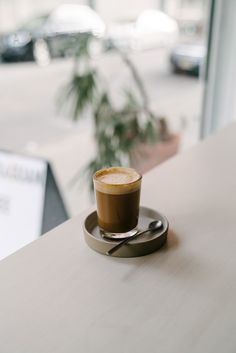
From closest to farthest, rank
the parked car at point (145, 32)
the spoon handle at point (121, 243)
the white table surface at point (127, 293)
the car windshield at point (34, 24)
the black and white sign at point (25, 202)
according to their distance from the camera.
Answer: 1. the white table surface at point (127, 293)
2. the spoon handle at point (121, 243)
3. the black and white sign at point (25, 202)
4. the car windshield at point (34, 24)
5. the parked car at point (145, 32)

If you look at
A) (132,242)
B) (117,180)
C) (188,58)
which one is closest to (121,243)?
(132,242)

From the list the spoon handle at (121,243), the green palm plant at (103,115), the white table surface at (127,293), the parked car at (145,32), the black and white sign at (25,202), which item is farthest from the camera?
the parked car at (145,32)

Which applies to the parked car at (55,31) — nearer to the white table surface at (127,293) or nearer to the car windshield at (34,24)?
the car windshield at (34,24)

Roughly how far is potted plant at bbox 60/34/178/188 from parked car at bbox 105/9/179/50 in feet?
0.48

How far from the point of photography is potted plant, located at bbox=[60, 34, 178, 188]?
204cm

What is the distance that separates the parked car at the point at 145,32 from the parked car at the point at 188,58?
12 centimetres

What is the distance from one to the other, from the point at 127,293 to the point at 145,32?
2.23 m

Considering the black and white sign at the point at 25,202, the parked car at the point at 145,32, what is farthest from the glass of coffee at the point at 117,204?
the parked car at the point at 145,32

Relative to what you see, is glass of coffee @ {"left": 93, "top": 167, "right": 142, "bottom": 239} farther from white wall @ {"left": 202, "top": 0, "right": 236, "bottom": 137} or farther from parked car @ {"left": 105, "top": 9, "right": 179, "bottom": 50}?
white wall @ {"left": 202, "top": 0, "right": 236, "bottom": 137}

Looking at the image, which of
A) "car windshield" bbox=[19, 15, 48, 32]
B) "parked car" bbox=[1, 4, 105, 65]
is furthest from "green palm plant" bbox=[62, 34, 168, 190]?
"car windshield" bbox=[19, 15, 48, 32]

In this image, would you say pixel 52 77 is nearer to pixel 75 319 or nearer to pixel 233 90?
pixel 233 90

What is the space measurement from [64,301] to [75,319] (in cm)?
4

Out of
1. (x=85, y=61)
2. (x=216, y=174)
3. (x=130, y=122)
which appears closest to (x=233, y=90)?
(x=130, y=122)

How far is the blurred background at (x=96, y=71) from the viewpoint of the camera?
2.12m
